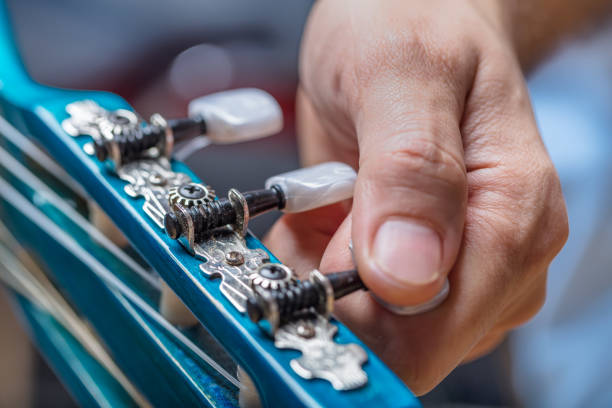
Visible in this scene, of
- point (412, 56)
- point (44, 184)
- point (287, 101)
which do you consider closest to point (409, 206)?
point (412, 56)

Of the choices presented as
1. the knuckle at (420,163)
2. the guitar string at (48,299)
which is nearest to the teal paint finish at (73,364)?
the guitar string at (48,299)

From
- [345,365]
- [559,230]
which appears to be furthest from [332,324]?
[559,230]

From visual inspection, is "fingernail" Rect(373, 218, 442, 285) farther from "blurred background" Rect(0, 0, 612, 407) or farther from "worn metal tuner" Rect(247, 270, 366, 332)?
"blurred background" Rect(0, 0, 612, 407)

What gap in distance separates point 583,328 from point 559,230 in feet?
1.12

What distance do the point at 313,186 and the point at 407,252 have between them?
0.07 metres

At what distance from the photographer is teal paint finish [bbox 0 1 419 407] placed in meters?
0.25

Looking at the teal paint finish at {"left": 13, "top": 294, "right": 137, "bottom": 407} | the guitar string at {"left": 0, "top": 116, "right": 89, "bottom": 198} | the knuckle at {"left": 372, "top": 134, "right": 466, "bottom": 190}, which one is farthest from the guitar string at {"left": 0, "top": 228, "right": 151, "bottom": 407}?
the knuckle at {"left": 372, "top": 134, "right": 466, "bottom": 190}

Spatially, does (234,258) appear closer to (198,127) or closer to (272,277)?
(272,277)

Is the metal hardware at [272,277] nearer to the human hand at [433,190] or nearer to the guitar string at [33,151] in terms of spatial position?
the human hand at [433,190]

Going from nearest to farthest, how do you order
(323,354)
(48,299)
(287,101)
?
1. (323,354)
2. (48,299)
3. (287,101)

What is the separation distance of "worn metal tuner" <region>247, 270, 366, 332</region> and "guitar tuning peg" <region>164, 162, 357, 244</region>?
43 millimetres

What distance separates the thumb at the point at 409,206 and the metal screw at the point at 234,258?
0.06 meters

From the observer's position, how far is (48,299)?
574 mm

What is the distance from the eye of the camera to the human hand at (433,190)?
32 centimetres
